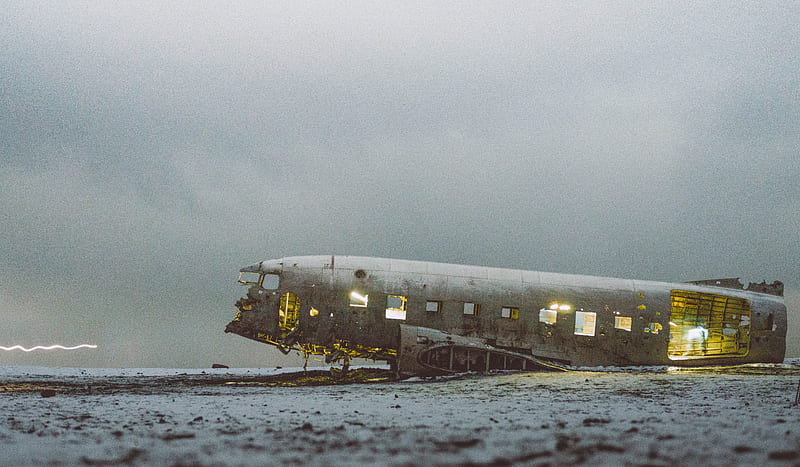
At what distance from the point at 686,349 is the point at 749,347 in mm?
3955

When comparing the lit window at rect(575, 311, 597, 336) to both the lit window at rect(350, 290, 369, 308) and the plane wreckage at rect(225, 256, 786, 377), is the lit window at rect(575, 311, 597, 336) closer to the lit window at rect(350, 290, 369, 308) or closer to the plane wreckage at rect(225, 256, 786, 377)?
the plane wreckage at rect(225, 256, 786, 377)

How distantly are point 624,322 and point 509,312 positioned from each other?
6223 millimetres

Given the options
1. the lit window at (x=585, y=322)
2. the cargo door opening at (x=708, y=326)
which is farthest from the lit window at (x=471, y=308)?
the cargo door opening at (x=708, y=326)

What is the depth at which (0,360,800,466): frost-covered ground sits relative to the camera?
18.3 feet

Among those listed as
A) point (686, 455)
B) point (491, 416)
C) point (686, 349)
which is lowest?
point (686, 349)

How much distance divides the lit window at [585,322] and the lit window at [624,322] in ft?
4.20

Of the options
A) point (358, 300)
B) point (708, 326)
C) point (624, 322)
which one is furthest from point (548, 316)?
point (708, 326)

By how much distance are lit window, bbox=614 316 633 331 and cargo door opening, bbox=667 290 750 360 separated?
13.3 feet

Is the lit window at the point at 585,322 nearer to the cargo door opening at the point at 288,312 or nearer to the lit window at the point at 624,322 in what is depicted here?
the lit window at the point at 624,322

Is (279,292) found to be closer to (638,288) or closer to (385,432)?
(385,432)

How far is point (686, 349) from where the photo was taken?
30125 mm

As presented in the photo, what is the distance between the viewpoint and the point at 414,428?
7.96m

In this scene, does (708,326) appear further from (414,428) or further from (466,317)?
(414,428)

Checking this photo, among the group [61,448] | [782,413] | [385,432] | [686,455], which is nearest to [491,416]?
[385,432]
